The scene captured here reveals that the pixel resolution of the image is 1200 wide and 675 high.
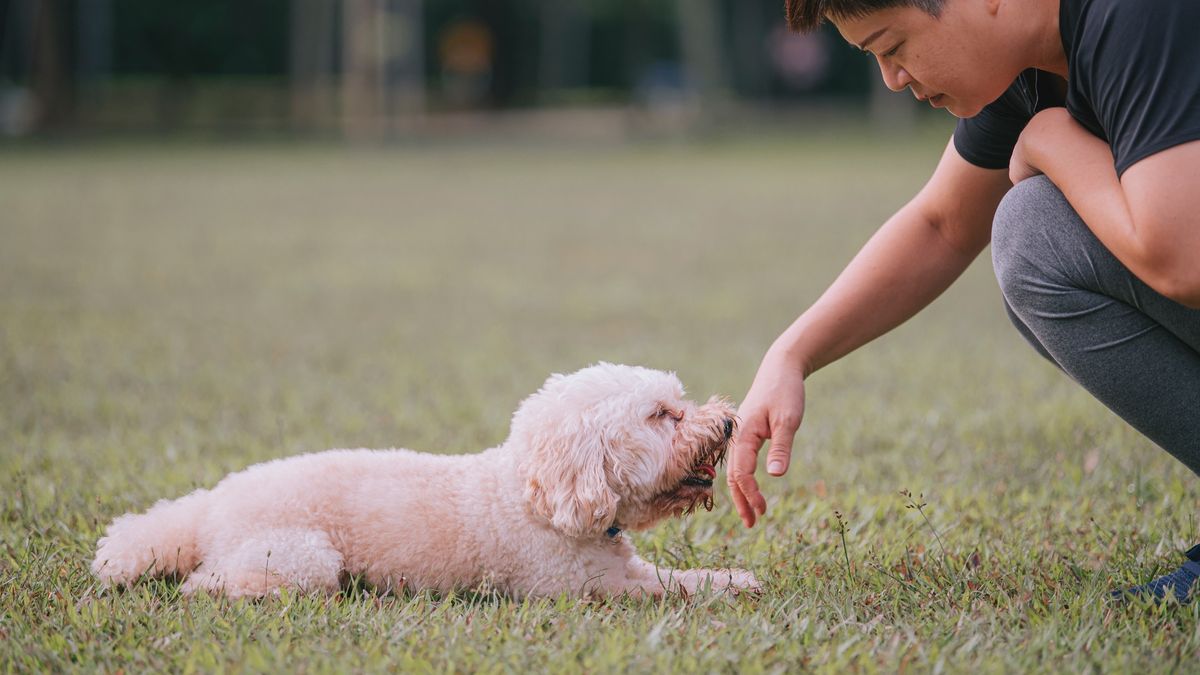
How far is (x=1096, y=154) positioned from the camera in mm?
2576

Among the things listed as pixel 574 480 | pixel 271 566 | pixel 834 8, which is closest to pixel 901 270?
pixel 834 8

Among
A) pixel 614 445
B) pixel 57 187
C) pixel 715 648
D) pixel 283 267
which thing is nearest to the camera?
pixel 715 648

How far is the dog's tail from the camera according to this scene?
9.89ft

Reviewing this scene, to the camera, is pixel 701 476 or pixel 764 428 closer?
pixel 764 428

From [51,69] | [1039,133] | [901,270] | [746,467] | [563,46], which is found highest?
[1039,133]

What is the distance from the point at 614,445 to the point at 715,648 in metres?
0.64

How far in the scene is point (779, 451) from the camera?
9.09ft

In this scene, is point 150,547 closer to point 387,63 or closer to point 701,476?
point 701,476

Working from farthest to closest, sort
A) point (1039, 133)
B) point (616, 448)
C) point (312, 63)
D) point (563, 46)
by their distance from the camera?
point (563, 46), point (312, 63), point (616, 448), point (1039, 133)

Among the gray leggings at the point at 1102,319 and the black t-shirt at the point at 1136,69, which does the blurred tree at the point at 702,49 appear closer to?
the gray leggings at the point at 1102,319

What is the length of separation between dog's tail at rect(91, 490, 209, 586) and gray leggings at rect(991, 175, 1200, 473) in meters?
2.02

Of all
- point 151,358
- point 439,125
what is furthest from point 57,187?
point 439,125

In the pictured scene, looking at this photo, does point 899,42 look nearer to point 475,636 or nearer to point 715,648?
point 715,648

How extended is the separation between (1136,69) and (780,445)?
104cm
